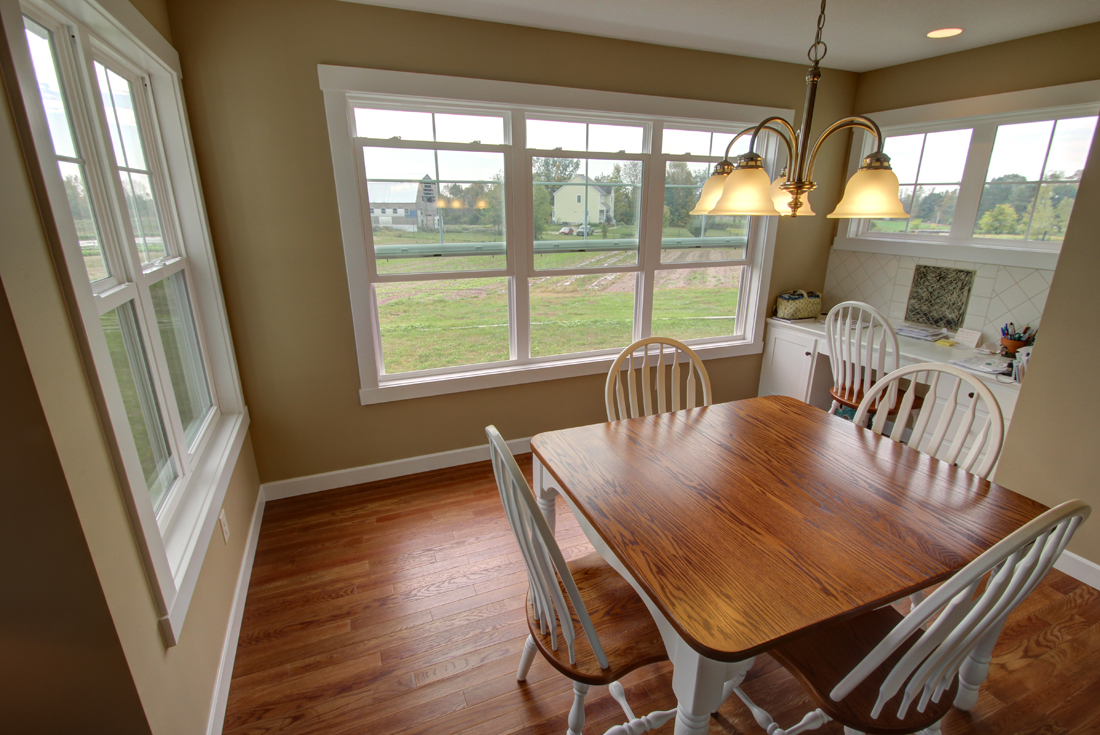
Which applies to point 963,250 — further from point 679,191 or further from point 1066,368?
point 679,191

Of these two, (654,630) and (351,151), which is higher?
(351,151)

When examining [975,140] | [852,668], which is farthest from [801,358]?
[852,668]

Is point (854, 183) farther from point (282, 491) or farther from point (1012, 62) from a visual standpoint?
point (282, 491)

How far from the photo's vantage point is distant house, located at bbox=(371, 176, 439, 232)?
2.46 metres

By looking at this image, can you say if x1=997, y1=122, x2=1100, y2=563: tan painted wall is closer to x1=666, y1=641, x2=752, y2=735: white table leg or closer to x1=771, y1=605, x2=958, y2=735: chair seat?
x1=771, y1=605, x2=958, y2=735: chair seat

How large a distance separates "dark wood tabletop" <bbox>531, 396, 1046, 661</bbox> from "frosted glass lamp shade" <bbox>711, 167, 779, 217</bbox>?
2.50ft

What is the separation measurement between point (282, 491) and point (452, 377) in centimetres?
107

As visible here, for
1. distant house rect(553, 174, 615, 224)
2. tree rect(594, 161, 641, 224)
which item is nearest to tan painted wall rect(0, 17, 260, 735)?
distant house rect(553, 174, 615, 224)

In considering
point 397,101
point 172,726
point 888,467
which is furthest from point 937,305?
point 172,726

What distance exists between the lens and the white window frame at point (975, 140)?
2393mm

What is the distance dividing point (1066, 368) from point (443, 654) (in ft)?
8.56

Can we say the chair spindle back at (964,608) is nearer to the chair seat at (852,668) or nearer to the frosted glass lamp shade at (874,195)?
the chair seat at (852,668)

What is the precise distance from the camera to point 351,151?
229cm

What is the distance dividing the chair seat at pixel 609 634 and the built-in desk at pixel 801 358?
87.5 inches
